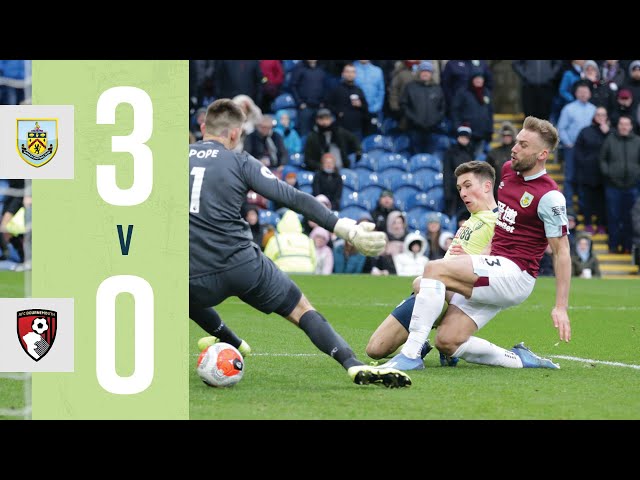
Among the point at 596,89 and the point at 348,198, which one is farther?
the point at 596,89

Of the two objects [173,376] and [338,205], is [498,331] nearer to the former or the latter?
[173,376]

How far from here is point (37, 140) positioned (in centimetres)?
662

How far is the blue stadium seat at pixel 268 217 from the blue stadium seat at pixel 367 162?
6.97 feet

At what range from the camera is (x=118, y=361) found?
638cm

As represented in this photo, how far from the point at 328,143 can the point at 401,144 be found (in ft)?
7.26

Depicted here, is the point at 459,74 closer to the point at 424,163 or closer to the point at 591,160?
the point at 424,163

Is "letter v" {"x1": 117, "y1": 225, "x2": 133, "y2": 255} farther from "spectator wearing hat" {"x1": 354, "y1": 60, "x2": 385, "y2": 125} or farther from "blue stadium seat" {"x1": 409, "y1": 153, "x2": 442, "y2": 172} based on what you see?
"blue stadium seat" {"x1": 409, "y1": 153, "x2": 442, "y2": 172}

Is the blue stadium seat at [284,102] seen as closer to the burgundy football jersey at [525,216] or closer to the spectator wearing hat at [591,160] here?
the spectator wearing hat at [591,160]

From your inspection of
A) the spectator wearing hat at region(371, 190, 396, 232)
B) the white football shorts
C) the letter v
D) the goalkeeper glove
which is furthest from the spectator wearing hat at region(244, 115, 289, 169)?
the letter v

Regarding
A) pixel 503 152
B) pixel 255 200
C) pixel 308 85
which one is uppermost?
pixel 308 85

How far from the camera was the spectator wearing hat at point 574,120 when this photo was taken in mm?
21641

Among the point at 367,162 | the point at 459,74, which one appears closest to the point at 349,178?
the point at 367,162

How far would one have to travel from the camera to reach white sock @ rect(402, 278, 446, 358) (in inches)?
333

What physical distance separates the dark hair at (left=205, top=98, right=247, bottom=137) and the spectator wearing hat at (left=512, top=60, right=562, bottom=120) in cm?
1549
